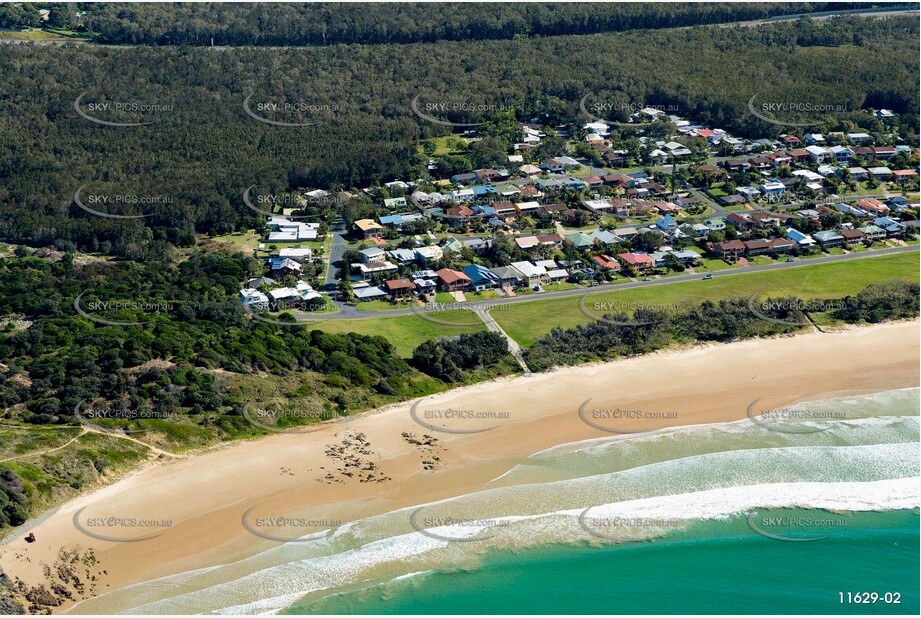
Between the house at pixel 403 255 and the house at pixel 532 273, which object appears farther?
the house at pixel 403 255

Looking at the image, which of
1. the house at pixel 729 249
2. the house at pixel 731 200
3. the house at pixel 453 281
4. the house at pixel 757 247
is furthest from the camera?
the house at pixel 731 200

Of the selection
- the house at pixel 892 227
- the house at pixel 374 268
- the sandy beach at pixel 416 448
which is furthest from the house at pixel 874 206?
the house at pixel 374 268

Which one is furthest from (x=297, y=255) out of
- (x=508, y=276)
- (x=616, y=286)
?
(x=616, y=286)

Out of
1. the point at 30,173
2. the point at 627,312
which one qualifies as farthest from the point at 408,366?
the point at 30,173

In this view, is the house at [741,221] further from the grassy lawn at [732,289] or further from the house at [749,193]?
the grassy lawn at [732,289]

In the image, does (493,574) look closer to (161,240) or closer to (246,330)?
(246,330)
